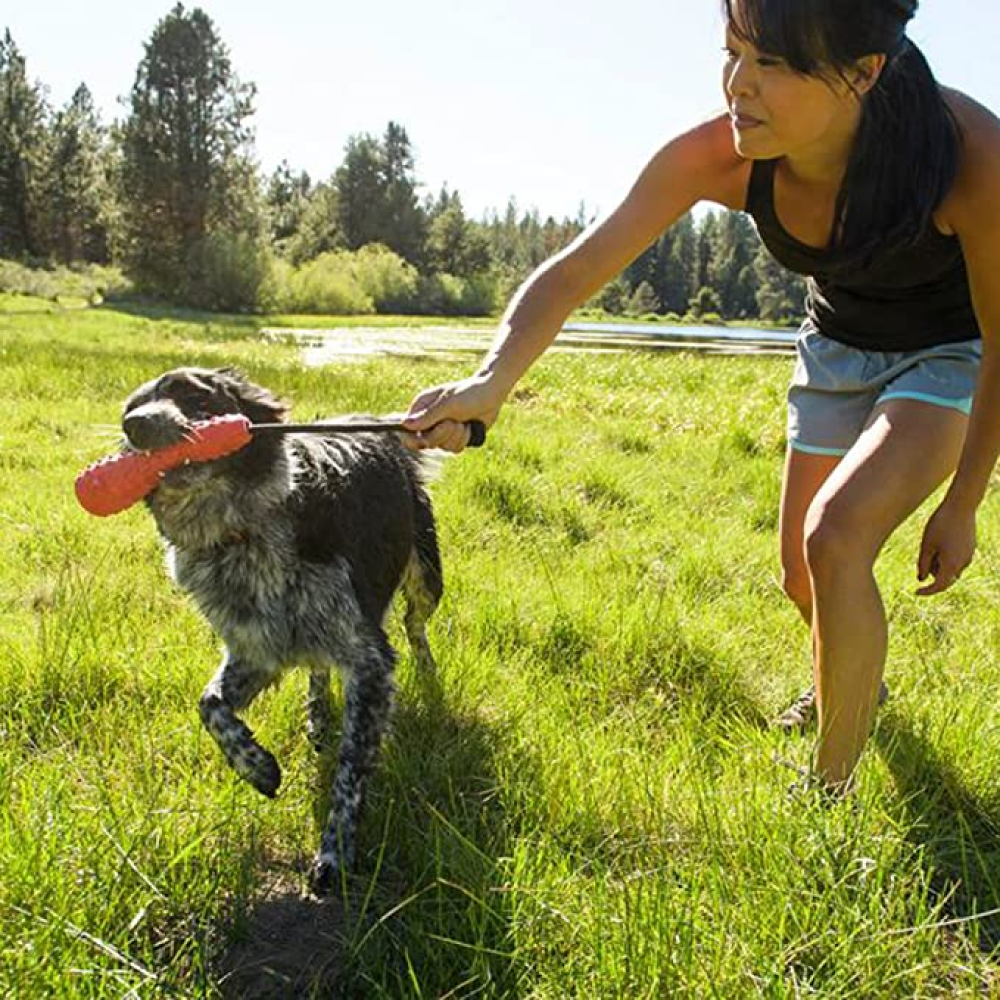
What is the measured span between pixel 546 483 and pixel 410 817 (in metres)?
4.28

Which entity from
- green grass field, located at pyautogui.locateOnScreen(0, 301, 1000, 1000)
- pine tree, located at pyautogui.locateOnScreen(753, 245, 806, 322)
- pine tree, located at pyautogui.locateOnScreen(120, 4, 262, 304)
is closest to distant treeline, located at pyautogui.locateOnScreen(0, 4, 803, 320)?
pine tree, located at pyautogui.locateOnScreen(120, 4, 262, 304)

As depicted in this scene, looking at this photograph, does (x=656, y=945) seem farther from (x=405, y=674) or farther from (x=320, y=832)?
(x=405, y=674)

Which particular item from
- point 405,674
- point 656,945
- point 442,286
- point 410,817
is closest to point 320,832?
point 410,817

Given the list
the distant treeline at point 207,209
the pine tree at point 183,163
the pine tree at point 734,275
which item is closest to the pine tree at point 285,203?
the distant treeline at point 207,209

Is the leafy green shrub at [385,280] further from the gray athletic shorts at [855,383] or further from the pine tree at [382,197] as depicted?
the gray athletic shorts at [855,383]

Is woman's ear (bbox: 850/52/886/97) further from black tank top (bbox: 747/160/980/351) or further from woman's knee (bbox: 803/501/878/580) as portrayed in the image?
woman's knee (bbox: 803/501/878/580)

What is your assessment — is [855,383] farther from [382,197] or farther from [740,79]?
[382,197]

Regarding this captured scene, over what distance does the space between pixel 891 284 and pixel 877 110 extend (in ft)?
1.85

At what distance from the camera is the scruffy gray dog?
2764 mm

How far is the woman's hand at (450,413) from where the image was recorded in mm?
2385

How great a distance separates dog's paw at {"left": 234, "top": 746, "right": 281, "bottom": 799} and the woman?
1083 mm

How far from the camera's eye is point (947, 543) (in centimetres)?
257

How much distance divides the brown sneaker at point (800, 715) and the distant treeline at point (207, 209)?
40529mm

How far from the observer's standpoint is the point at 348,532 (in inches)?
132
